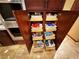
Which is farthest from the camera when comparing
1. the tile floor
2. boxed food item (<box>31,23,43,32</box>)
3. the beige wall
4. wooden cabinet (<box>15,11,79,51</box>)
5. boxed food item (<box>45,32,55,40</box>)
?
the tile floor

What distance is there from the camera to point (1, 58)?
6.89 ft

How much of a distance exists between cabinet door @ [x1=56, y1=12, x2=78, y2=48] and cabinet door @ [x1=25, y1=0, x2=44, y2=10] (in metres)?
0.39

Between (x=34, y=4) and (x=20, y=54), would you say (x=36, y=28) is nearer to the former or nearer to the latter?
(x=34, y=4)

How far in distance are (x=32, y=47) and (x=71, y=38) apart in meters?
0.95

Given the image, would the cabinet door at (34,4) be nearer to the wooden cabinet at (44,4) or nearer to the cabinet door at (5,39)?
the wooden cabinet at (44,4)

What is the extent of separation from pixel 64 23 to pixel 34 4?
664 mm

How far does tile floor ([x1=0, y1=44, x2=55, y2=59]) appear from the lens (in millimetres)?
2121

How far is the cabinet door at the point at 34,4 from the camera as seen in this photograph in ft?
4.79

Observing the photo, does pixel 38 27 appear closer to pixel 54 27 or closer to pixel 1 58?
pixel 54 27

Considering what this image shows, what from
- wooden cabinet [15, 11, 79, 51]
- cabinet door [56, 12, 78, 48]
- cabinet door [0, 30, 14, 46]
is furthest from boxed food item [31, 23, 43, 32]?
cabinet door [0, 30, 14, 46]

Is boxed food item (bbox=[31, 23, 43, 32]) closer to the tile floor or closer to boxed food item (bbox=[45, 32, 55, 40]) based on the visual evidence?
boxed food item (bbox=[45, 32, 55, 40])

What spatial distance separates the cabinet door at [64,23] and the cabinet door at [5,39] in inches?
45.4

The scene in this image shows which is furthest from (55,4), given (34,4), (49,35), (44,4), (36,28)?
(49,35)

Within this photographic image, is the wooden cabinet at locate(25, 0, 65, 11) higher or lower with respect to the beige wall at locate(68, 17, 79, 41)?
higher
